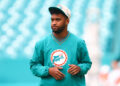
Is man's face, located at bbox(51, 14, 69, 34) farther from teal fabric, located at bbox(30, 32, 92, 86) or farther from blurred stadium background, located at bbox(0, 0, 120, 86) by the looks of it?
blurred stadium background, located at bbox(0, 0, 120, 86)

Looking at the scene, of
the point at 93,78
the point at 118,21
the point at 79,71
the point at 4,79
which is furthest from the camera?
the point at 118,21

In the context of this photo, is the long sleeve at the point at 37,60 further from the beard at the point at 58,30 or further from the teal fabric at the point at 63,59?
the beard at the point at 58,30

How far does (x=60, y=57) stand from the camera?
2781mm

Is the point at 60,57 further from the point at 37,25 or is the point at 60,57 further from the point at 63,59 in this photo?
the point at 37,25

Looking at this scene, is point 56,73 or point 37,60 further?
point 37,60

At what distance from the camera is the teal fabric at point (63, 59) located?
9.17ft

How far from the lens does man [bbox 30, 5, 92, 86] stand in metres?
2.78

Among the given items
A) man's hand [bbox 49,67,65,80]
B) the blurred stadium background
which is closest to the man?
man's hand [bbox 49,67,65,80]

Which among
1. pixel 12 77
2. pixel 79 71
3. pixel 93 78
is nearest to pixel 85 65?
pixel 79 71

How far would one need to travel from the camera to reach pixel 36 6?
12.6m

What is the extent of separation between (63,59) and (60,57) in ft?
0.11

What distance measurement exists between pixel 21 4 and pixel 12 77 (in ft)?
14.7

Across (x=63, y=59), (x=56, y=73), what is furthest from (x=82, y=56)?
(x=56, y=73)

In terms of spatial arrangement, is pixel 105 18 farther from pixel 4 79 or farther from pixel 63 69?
pixel 63 69
